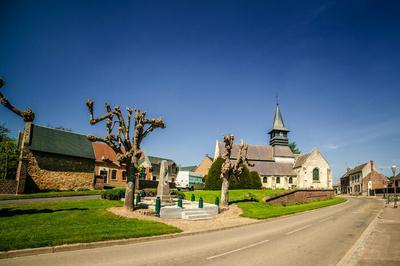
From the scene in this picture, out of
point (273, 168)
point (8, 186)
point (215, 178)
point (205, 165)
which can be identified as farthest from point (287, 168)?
point (8, 186)

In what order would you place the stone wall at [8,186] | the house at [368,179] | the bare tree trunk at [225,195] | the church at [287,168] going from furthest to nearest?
the house at [368,179]
the church at [287,168]
the stone wall at [8,186]
the bare tree trunk at [225,195]

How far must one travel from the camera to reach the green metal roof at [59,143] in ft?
111

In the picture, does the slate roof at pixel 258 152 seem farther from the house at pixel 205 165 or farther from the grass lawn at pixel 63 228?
the grass lawn at pixel 63 228

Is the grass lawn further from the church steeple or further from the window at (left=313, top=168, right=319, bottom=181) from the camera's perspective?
the church steeple

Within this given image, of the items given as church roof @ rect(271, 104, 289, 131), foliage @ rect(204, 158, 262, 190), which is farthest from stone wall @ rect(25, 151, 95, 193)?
church roof @ rect(271, 104, 289, 131)

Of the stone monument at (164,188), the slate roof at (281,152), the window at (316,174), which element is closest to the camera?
the stone monument at (164,188)

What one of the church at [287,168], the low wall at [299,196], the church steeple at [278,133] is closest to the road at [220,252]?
the low wall at [299,196]

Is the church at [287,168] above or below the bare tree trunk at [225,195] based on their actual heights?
above

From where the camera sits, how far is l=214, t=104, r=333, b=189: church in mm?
54237

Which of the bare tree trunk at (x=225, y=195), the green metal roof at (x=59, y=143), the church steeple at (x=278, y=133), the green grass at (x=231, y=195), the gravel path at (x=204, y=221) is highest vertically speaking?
the church steeple at (x=278, y=133)

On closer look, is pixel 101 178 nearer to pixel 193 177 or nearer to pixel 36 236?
pixel 193 177

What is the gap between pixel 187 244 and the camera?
410 inches

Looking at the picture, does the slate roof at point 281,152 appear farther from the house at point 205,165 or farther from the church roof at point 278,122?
the house at point 205,165

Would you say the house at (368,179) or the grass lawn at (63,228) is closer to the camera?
the grass lawn at (63,228)
